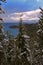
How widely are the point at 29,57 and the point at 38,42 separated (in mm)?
1138

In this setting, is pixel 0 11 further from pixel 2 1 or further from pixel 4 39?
pixel 4 39

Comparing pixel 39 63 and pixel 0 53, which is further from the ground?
pixel 0 53

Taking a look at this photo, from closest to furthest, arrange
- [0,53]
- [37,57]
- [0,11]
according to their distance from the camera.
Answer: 1. [0,11]
2. [0,53]
3. [37,57]

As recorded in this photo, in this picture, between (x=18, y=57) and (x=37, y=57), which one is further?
(x=37, y=57)

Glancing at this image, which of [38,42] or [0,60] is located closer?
[0,60]

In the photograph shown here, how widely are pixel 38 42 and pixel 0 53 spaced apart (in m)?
1.66

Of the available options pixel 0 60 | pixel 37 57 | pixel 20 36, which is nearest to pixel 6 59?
pixel 0 60

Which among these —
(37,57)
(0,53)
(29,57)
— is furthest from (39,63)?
(0,53)

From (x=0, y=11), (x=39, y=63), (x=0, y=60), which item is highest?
(x=0, y=11)

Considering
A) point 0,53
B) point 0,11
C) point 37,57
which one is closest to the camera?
point 0,11

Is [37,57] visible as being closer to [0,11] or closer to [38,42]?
[38,42]

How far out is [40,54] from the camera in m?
8.19

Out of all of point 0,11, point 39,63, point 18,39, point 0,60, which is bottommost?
point 39,63

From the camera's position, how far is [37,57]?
317 inches
